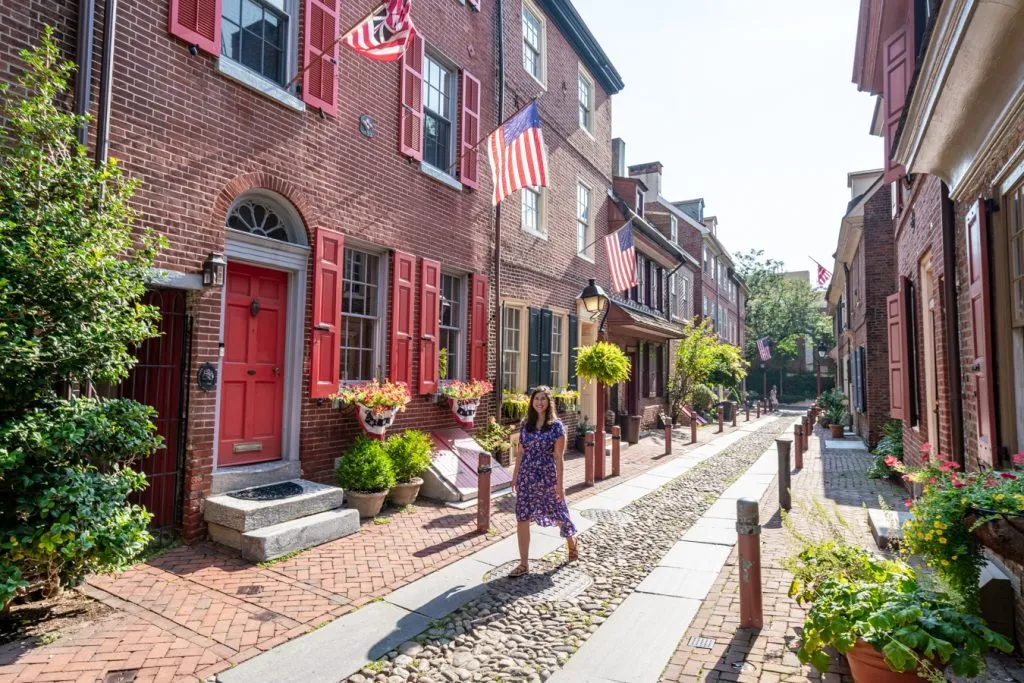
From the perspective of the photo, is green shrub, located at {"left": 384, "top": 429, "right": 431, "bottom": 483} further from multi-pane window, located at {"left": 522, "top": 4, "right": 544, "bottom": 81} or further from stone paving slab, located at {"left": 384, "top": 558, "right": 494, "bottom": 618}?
multi-pane window, located at {"left": 522, "top": 4, "right": 544, "bottom": 81}

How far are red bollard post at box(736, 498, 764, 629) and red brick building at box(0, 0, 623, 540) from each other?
15.5 ft

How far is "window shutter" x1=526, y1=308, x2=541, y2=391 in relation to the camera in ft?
37.8

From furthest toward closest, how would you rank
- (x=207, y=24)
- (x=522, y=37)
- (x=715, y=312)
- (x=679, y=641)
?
(x=715, y=312) → (x=522, y=37) → (x=207, y=24) → (x=679, y=641)

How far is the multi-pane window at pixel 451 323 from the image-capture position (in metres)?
9.55

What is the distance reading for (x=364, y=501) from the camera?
6.58m

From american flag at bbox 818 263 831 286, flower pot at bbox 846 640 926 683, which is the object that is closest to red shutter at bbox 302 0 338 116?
flower pot at bbox 846 640 926 683

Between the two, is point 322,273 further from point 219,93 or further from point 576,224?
point 576,224

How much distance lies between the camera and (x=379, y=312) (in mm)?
8133

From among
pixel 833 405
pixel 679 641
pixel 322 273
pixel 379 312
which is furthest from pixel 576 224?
pixel 833 405

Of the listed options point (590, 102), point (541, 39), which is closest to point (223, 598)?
point (541, 39)

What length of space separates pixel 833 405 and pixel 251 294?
824 inches

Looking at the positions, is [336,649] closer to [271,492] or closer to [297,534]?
[297,534]

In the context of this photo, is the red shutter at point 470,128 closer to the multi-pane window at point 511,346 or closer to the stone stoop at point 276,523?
the multi-pane window at point 511,346

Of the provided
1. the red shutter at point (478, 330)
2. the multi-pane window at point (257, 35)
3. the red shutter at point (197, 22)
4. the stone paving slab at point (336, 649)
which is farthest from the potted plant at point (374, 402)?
the red shutter at point (197, 22)
